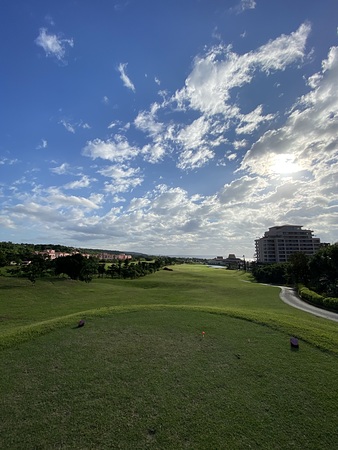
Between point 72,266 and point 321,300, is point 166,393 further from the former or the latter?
point 72,266

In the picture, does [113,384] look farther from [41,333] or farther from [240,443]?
[41,333]

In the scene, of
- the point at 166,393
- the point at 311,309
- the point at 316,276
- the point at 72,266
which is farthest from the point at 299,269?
the point at 166,393

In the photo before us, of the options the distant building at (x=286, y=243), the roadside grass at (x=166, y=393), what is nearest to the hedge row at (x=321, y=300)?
the roadside grass at (x=166, y=393)

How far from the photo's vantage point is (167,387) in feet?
19.5

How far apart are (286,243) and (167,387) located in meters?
108

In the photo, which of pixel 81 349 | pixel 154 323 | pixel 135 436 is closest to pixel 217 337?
pixel 154 323

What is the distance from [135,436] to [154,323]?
257 inches

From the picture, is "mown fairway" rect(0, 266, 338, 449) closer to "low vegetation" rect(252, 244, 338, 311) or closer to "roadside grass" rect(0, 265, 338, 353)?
"roadside grass" rect(0, 265, 338, 353)

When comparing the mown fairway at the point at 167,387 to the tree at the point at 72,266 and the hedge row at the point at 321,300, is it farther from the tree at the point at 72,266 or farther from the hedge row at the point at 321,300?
the tree at the point at 72,266

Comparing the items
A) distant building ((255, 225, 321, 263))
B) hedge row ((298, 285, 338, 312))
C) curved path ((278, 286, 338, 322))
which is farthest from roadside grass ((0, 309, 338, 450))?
distant building ((255, 225, 321, 263))

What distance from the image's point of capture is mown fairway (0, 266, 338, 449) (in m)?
4.51

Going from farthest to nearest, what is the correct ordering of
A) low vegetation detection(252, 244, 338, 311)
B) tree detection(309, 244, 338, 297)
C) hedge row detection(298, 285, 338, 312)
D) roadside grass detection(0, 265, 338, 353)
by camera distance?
tree detection(309, 244, 338, 297)
low vegetation detection(252, 244, 338, 311)
hedge row detection(298, 285, 338, 312)
roadside grass detection(0, 265, 338, 353)

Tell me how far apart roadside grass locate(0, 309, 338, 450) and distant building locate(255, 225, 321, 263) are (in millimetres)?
102631

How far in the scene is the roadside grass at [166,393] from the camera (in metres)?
4.48
